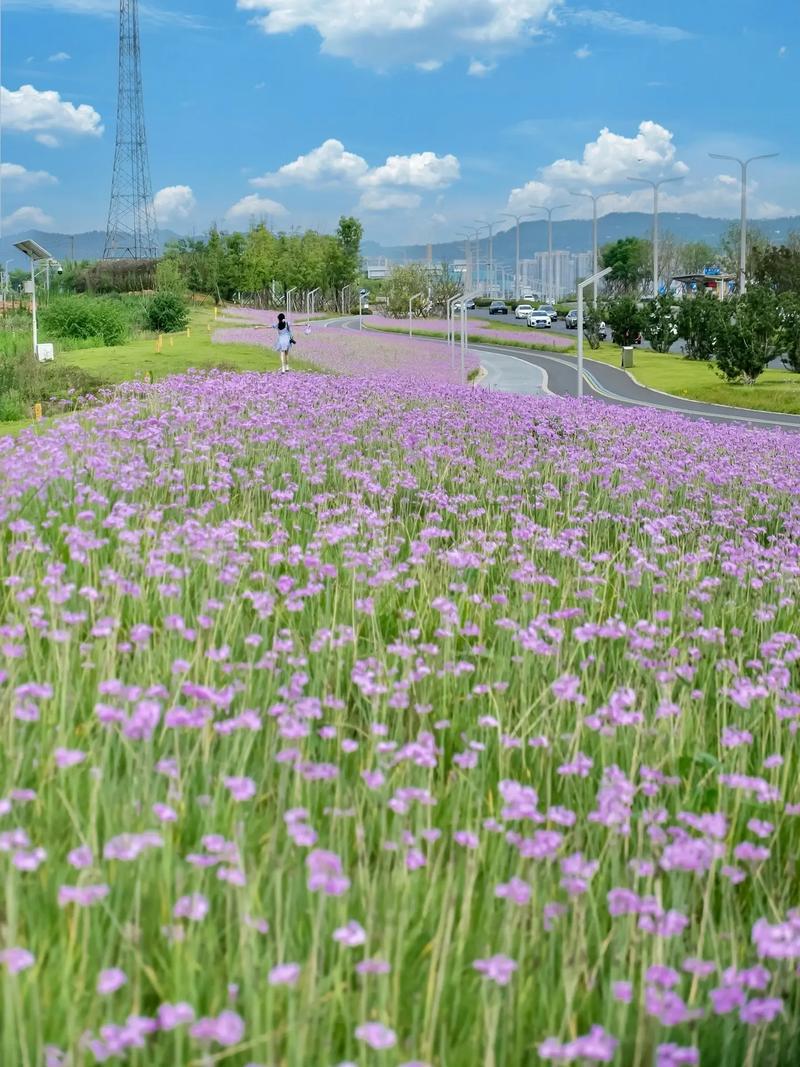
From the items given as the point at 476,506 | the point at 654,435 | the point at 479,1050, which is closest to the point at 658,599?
the point at 476,506

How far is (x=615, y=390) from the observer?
119 ft

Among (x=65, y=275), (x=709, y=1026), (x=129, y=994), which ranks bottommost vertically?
(x=709, y=1026)

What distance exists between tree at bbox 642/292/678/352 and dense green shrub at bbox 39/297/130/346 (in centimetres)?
2689

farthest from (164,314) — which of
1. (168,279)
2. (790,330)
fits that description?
(790,330)

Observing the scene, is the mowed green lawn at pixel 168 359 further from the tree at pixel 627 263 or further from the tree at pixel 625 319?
the tree at pixel 627 263

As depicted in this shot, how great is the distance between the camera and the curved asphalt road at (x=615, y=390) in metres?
27.6

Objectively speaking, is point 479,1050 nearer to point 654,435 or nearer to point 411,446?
point 411,446

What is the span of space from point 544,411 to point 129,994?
42.3 feet

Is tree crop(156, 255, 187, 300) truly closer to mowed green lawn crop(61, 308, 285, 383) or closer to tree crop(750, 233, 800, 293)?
tree crop(750, 233, 800, 293)

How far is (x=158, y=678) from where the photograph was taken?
3.83m

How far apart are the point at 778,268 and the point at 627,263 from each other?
82.8 metres

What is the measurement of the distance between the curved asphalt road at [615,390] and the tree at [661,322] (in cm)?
500

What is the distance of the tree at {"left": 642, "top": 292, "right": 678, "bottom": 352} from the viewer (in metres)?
57.0

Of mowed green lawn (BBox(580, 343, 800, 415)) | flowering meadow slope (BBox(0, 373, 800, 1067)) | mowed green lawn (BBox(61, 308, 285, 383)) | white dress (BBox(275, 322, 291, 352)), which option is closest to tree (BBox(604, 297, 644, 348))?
mowed green lawn (BBox(580, 343, 800, 415))
